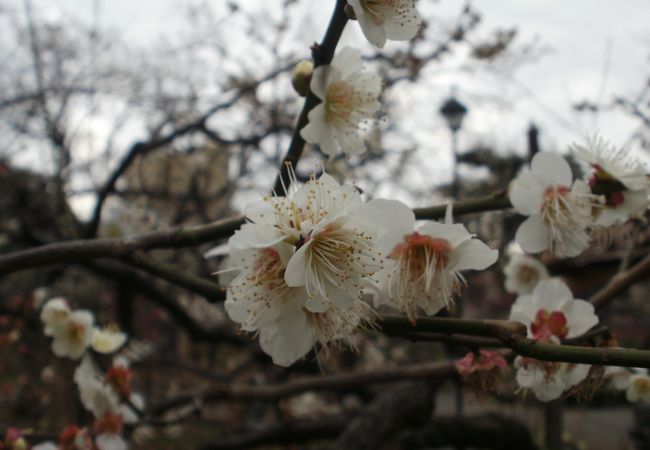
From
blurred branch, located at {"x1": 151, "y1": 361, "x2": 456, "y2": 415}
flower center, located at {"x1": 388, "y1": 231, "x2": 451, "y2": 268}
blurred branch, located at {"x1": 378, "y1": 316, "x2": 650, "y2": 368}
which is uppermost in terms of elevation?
flower center, located at {"x1": 388, "y1": 231, "x2": 451, "y2": 268}

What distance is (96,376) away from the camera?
1.69 meters

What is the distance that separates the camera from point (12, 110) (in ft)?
18.9

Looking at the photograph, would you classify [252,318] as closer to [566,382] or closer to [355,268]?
[355,268]

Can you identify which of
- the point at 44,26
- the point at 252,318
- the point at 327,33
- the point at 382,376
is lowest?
the point at 382,376

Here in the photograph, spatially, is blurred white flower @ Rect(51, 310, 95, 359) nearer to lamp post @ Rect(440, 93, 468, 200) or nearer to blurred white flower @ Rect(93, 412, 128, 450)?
blurred white flower @ Rect(93, 412, 128, 450)

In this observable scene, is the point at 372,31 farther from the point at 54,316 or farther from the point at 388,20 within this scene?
the point at 54,316

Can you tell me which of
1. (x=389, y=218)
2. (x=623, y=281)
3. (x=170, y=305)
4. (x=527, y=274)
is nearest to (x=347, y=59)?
(x=389, y=218)

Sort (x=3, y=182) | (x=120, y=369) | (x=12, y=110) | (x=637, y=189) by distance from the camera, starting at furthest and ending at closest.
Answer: (x=12, y=110) → (x=3, y=182) → (x=120, y=369) → (x=637, y=189)

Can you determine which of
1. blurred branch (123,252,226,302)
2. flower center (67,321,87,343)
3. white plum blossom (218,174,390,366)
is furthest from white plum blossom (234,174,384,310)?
flower center (67,321,87,343)

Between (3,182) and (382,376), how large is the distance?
3829mm

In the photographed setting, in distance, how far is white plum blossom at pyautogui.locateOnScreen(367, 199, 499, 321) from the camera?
81 centimetres

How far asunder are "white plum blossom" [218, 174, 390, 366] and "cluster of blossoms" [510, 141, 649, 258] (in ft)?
1.65

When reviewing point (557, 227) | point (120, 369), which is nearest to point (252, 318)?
point (557, 227)

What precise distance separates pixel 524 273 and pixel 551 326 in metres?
1.48
